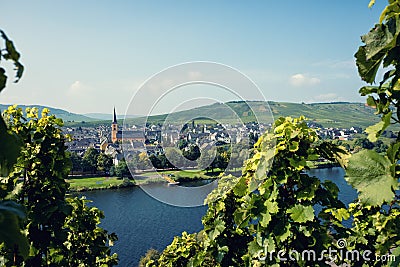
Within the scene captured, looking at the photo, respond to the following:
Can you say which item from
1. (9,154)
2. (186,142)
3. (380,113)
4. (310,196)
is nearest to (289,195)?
(310,196)

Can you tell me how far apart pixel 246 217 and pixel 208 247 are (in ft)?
8.57

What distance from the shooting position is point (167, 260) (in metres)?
7.77

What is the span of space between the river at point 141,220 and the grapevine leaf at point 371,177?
20.7 m

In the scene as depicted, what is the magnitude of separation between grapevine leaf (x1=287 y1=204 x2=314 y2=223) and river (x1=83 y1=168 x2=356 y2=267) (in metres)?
18.9

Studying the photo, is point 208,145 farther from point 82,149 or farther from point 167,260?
point 82,149

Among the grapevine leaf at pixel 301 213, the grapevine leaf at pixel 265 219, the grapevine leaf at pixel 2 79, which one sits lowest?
the grapevine leaf at pixel 265 219

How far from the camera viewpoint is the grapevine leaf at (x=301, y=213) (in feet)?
11.8

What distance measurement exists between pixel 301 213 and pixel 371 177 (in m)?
1.90

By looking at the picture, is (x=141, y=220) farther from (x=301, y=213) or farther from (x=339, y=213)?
(x=301, y=213)

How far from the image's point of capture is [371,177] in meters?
1.84

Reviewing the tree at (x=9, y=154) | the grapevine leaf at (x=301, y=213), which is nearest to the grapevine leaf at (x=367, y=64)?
the tree at (x=9, y=154)

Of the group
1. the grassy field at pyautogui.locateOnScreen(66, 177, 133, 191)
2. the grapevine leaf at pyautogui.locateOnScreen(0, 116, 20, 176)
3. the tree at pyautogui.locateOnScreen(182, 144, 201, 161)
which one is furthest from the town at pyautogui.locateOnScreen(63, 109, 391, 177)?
the grassy field at pyautogui.locateOnScreen(66, 177, 133, 191)

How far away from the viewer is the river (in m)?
26.4

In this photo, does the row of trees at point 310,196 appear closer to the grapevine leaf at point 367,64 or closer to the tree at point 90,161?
the grapevine leaf at point 367,64
